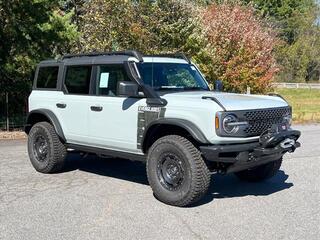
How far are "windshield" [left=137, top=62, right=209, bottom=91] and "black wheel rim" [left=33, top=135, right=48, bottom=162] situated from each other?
2312 mm

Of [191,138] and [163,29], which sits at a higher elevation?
[163,29]

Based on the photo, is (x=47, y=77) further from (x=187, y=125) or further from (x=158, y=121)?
(x=187, y=125)

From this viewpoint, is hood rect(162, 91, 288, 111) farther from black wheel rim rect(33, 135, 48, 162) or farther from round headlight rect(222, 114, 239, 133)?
black wheel rim rect(33, 135, 48, 162)

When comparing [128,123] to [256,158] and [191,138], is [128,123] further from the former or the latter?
[256,158]

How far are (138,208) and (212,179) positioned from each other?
85.8 inches

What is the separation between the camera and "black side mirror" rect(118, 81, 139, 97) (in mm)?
6535

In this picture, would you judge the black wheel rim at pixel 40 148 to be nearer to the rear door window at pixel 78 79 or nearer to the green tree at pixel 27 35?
the rear door window at pixel 78 79

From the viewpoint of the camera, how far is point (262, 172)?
7680 millimetres

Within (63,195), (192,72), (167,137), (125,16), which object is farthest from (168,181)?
(125,16)

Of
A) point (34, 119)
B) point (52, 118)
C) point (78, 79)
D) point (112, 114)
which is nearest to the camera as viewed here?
point (112, 114)

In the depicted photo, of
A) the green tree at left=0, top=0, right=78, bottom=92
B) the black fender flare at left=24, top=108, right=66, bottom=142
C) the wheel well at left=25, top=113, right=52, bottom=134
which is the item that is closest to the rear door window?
the black fender flare at left=24, top=108, right=66, bottom=142

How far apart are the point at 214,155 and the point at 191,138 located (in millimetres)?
550

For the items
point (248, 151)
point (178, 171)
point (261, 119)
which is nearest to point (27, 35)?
point (178, 171)

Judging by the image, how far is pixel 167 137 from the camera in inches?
257
